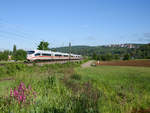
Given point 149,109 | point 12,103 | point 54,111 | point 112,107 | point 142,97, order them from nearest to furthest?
point 54,111, point 12,103, point 112,107, point 149,109, point 142,97

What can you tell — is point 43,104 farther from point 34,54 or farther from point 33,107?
point 34,54

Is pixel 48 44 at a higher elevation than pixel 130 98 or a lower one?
higher

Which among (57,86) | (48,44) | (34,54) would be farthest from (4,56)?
(57,86)

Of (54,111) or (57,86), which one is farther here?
(57,86)

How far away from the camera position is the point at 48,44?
5744cm

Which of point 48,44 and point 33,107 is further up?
point 48,44

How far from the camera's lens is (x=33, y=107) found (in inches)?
132

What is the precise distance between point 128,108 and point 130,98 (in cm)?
83

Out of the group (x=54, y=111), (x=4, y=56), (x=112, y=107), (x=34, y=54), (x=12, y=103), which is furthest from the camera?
(x=4, y=56)

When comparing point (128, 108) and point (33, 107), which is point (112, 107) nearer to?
point (128, 108)

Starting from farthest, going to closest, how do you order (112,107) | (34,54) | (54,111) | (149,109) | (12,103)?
(34,54)
(149,109)
(112,107)
(12,103)
(54,111)

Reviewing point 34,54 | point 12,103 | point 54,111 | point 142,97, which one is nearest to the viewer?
point 54,111

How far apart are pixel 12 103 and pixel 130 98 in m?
3.73

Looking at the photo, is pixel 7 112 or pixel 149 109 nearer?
pixel 7 112
